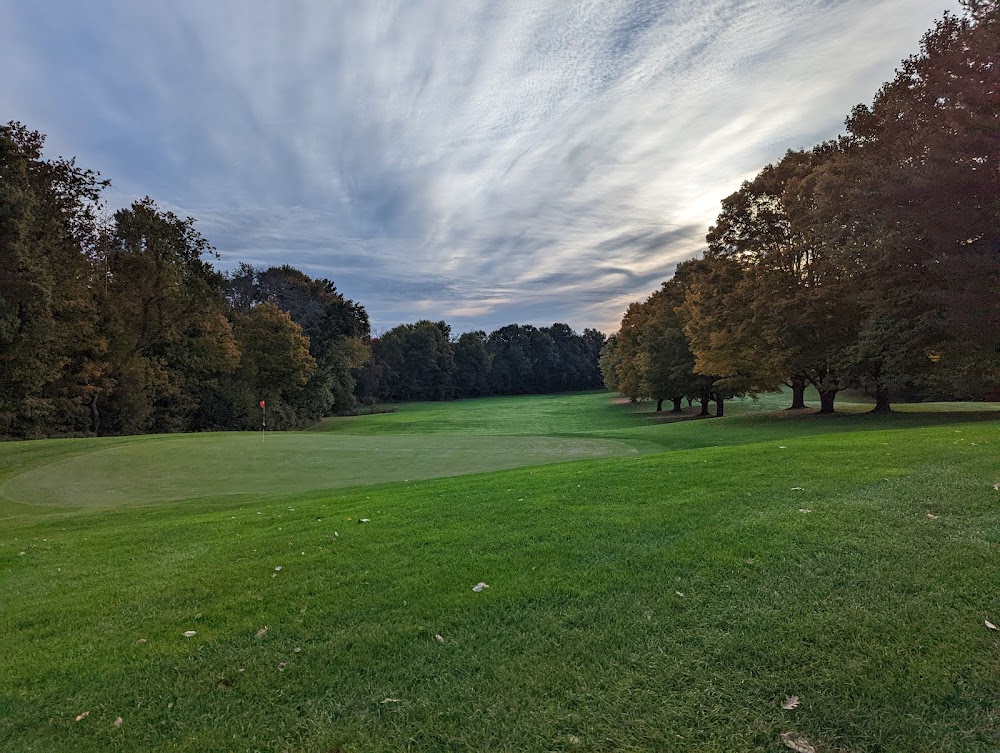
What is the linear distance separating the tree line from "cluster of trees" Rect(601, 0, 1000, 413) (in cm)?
2843

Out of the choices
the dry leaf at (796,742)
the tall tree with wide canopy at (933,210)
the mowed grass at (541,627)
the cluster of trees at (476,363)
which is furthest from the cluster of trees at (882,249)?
the cluster of trees at (476,363)

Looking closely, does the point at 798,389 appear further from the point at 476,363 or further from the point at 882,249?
the point at 476,363

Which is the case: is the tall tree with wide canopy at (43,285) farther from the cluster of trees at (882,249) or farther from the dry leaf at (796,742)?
the cluster of trees at (882,249)

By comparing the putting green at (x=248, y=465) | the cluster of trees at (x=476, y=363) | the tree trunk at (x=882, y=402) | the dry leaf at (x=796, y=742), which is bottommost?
the putting green at (x=248, y=465)

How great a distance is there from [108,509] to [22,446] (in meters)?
12.5

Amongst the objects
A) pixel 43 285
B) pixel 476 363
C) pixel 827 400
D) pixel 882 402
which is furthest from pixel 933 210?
pixel 476 363

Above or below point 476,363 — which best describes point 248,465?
below

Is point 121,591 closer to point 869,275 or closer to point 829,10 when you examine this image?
point 829,10

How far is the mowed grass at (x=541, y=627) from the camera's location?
116 inches

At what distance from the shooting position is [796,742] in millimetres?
2713

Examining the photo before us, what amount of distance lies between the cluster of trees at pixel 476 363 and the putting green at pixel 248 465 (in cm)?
6220

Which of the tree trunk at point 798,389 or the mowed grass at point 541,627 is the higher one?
the tree trunk at point 798,389

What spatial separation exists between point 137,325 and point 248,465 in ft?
78.4

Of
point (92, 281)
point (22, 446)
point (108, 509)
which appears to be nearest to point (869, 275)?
point (108, 509)
